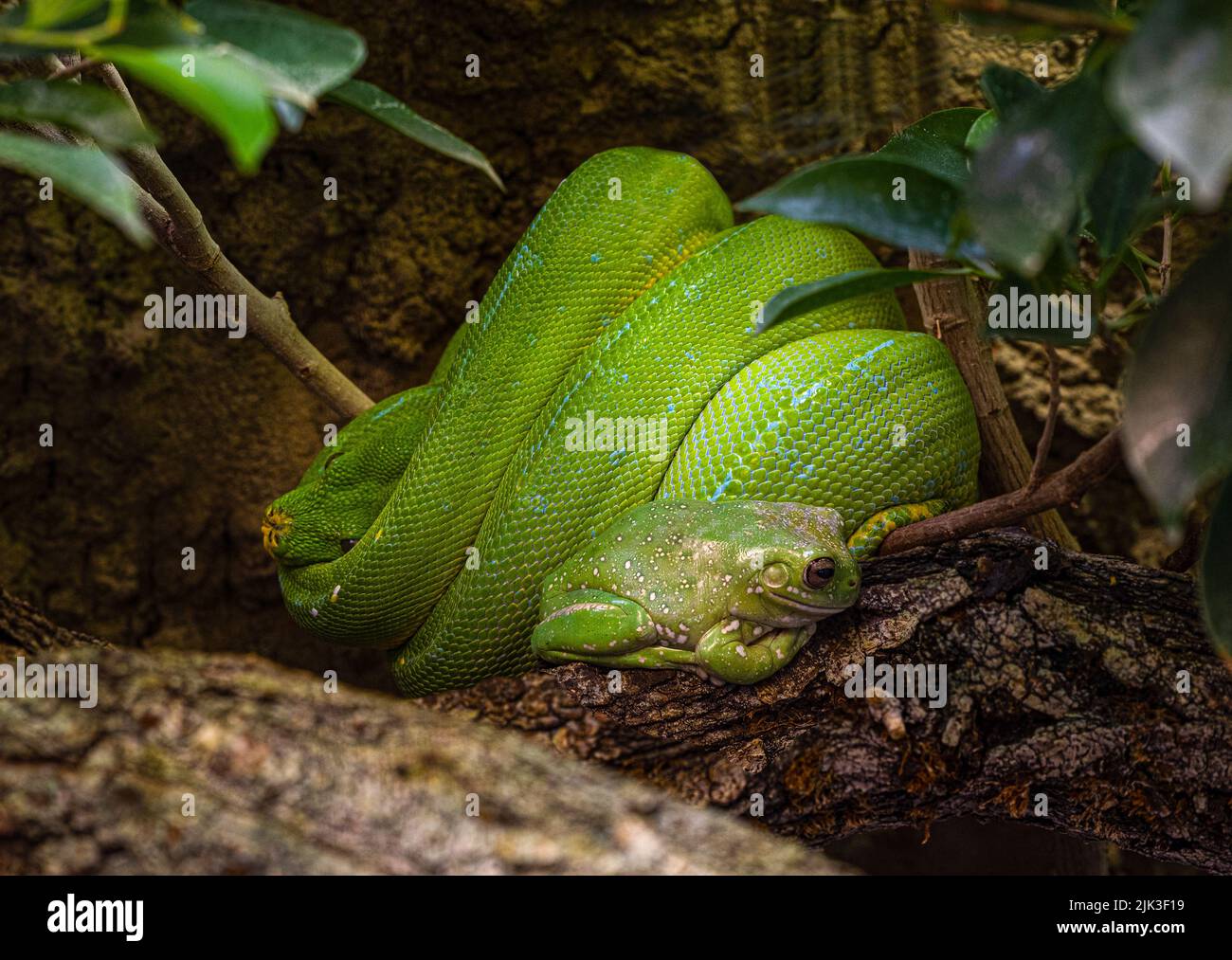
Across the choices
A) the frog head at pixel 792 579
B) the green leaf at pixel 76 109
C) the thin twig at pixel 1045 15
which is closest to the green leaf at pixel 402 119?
the green leaf at pixel 76 109

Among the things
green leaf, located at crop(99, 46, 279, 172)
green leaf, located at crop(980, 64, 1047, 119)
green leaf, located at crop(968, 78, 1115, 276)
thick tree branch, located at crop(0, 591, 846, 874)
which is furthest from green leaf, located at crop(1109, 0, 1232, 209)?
thick tree branch, located at crop(0, 591, 846, 874)

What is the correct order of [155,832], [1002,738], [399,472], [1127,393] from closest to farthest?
[1127,393] → [155,832] → [1002,738] → [399,472]

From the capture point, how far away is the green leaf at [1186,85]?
0.80 meters

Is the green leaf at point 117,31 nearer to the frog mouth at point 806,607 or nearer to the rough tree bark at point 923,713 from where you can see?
Answer: the rough tree bark at point 923,713

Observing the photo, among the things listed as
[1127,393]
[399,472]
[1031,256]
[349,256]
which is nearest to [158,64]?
[1031,256]

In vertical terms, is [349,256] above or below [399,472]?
above

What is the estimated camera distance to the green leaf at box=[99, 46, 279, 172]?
846 mm

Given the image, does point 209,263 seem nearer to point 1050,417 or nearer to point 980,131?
point 980,131

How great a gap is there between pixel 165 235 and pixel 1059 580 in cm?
185

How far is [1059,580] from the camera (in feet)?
6.16

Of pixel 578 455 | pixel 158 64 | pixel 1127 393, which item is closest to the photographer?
pixel 158 64

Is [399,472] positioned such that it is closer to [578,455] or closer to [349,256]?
[578,455]

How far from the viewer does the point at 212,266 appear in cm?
223

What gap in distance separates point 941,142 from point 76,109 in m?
1.12
